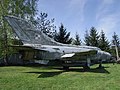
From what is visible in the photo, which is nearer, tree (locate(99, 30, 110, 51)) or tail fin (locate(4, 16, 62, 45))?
tail fin (locate(4, 16, 62, 45))

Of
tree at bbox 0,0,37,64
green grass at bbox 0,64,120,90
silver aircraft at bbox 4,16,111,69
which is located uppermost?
tree at bbox 0,0,37,64

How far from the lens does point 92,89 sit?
9.83 meters

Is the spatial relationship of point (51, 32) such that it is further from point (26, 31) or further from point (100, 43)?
point (26, 31)

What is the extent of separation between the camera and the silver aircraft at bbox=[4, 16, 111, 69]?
18.0 meters

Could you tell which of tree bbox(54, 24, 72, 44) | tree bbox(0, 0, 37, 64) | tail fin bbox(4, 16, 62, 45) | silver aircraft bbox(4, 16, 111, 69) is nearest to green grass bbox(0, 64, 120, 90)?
silver aircraft bbox(4, 16, 111, 69)

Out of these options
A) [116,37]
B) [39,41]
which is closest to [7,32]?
[39,41]

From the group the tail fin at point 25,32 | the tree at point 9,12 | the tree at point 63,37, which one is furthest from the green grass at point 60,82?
the tree at point 63,37

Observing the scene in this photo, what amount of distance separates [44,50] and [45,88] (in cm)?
802

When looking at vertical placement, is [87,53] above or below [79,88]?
above

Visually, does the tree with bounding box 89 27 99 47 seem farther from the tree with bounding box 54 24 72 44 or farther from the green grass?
the green grass

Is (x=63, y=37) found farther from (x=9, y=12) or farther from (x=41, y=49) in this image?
(x=41, y=49)

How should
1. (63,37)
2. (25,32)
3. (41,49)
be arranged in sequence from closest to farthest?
(41,49) → (25,32) → (63,37)

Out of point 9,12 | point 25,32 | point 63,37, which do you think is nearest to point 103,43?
point 63,37

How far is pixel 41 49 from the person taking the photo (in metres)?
18.0
